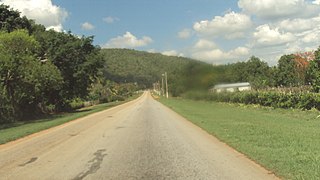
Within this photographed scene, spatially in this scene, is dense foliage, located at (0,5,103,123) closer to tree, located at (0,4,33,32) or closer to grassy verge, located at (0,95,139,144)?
tree, located at (0,4,33,32)

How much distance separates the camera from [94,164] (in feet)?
34.6

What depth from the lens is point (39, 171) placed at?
9828 mm

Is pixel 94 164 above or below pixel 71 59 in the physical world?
below

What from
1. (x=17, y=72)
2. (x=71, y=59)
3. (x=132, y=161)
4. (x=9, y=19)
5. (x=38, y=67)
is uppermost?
(x=9, y=19)

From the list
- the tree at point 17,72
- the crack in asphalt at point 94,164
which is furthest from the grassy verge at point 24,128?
the crack in asphalt at point 94,164

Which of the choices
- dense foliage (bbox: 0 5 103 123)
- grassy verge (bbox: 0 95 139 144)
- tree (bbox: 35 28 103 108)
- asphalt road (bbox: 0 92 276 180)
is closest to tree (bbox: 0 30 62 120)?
dense foliage (bbox: 0 5 103 123)

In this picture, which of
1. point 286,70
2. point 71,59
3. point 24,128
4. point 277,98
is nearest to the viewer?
point 24,128

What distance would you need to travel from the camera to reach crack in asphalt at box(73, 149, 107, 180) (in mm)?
9078

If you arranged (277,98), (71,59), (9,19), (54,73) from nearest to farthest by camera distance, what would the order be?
(277,98)
(54,73)
(9,19)
(71,59)

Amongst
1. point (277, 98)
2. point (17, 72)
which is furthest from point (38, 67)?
point (277, 98)

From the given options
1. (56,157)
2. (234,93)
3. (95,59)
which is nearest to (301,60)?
(234,93)

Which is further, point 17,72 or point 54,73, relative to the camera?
point 54,73

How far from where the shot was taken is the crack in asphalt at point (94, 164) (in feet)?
29.8

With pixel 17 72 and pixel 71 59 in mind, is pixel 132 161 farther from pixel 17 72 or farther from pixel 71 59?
pixel 71 59
